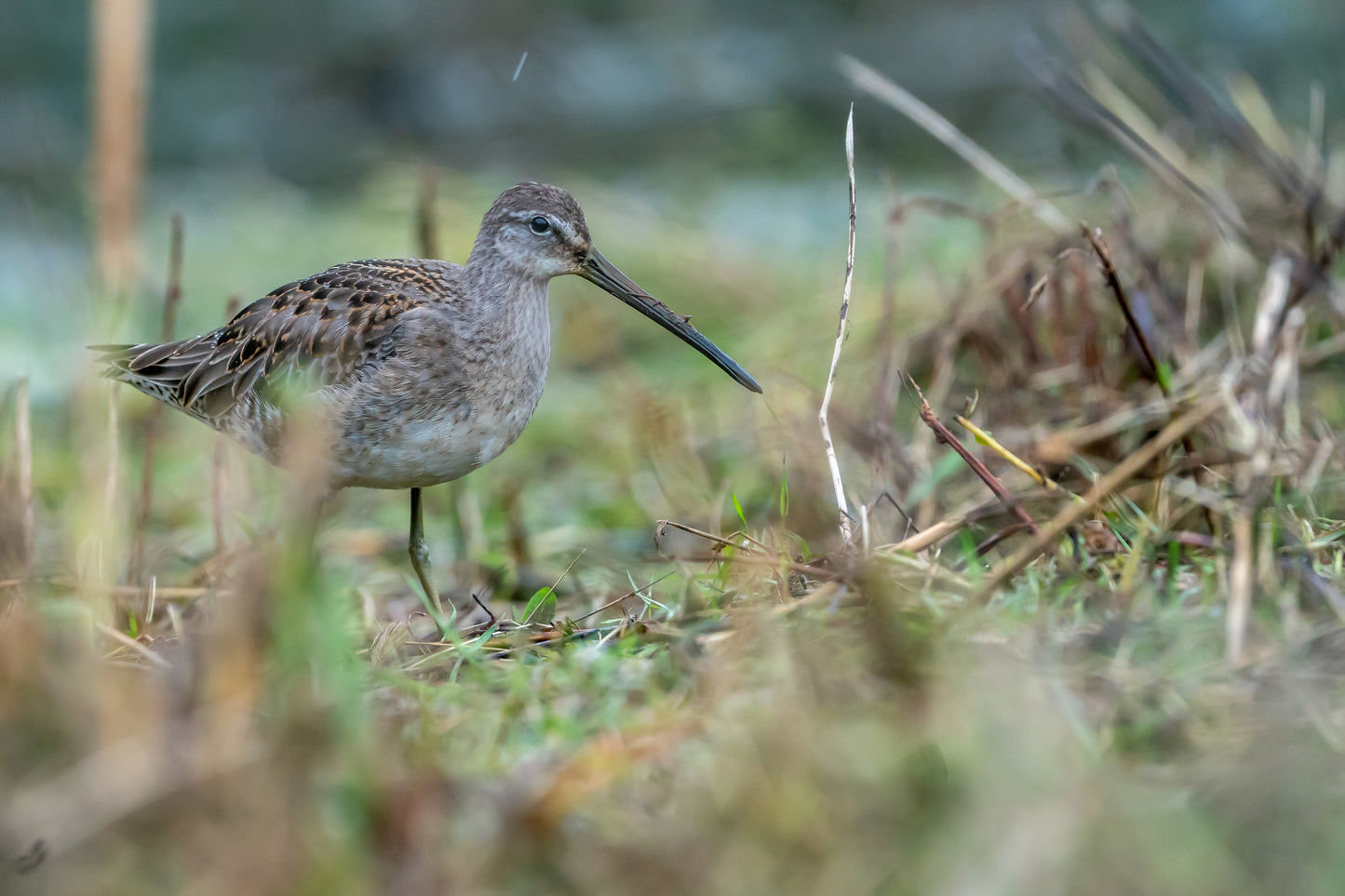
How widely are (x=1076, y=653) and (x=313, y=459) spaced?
135 centimetres

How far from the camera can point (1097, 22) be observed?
11.8 m

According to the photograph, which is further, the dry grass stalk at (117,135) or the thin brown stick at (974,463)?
the dry grass stalk at (117,135)

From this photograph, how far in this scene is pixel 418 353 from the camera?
360 cm

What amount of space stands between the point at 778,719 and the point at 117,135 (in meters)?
3.98

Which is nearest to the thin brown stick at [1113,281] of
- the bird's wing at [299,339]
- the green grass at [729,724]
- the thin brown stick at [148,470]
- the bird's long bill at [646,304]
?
the green grass at [729,724]

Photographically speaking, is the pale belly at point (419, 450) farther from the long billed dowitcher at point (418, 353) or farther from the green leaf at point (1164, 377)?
the green leaf at point (1164, 377)

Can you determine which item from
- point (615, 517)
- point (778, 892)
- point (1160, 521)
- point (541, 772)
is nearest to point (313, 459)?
point (541, 772)

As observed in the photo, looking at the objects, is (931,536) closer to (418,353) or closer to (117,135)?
(418,353)

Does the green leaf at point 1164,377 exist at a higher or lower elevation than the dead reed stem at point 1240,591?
higher

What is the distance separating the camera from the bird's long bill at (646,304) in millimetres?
3857

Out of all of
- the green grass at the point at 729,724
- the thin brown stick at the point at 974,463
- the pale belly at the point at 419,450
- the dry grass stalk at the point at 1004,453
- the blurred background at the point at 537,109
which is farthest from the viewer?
the blurred background at the point at 537,109

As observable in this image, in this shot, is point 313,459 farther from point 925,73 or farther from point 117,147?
point 925,73

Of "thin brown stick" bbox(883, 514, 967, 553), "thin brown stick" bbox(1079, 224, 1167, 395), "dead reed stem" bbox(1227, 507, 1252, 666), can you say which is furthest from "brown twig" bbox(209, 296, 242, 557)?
"dead reed stem" bbox(1227, 507, 1252, 666)

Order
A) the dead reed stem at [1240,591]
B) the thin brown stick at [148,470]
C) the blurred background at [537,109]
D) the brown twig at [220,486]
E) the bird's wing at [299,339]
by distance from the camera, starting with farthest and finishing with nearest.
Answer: the blurred background at [537,109], the thin brown stick at [148,470], the bird's wing at [299,339], the brown twig at [220,486], the dead reed stem at [1240,591]
